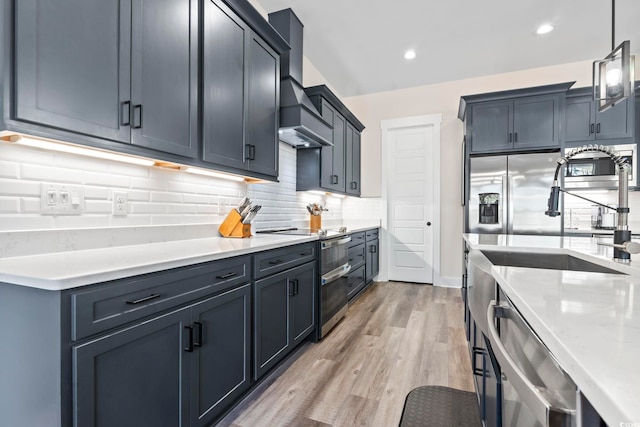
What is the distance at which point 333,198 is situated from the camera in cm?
485

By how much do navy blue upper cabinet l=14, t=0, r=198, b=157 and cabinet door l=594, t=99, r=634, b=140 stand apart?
4462 millimetres

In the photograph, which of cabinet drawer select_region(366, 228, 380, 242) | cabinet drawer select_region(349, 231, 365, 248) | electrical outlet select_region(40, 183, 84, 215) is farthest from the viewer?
cabinet drawer select_region(366, 228, 380, 242)

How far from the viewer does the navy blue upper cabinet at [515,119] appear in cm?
368

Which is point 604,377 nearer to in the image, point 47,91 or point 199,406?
point 199,406

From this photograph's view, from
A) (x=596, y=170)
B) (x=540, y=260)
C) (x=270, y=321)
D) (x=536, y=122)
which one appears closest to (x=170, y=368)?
(x=270, y=321)

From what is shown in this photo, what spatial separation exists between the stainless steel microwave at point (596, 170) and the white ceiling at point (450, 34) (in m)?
1.27

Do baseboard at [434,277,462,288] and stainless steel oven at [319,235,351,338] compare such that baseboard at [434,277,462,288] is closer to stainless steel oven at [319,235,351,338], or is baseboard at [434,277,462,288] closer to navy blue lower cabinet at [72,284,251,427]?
stainless steel oven at [319,235,351,338]

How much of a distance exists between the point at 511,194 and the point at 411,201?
1.45 meters

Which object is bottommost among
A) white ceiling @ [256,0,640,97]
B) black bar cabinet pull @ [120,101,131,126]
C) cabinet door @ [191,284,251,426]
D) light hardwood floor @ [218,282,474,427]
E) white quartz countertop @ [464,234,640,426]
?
light hardwood floor @ [218,282,474,427]

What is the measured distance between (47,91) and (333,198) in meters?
3.89

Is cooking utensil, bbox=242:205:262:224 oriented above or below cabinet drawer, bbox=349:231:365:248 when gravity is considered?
above

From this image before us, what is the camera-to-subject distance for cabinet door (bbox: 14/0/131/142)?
3.64 ft

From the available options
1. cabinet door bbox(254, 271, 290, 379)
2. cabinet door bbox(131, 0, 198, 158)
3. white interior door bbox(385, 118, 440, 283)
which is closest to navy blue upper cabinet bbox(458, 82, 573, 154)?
white interior door bbox(385, 118, 440, 283)

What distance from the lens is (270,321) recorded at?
1981 millimetres
